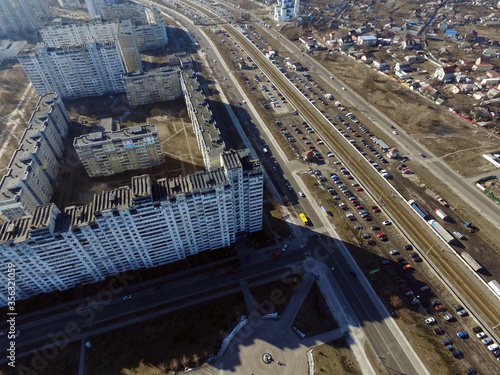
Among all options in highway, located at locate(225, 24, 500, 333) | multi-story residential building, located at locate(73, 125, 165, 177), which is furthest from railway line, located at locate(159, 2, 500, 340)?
Answer: multi-story residential building, located at locate(73, 125, 165, 177)

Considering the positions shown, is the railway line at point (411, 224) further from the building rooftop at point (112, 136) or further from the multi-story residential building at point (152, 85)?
the building rooftop at point (112, 136)

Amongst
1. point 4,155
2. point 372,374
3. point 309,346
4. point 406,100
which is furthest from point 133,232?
point 406,100

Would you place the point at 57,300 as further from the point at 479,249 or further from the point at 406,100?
the point at 406,100

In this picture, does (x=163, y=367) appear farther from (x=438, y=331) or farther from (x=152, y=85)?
(x=152, y=85)

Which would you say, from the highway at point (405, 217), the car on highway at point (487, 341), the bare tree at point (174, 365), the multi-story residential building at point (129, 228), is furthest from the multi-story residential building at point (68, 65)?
the car on highway at point (487, 341)

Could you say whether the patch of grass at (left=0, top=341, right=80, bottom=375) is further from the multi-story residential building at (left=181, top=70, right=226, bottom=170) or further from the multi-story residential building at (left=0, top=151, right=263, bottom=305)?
the multi-story residential building at (left=181, top=70, right=226, bottom=170)

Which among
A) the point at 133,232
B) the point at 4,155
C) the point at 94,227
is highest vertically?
the point at 94,227

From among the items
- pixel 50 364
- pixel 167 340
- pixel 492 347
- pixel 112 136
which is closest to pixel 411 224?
pixel 492 347
